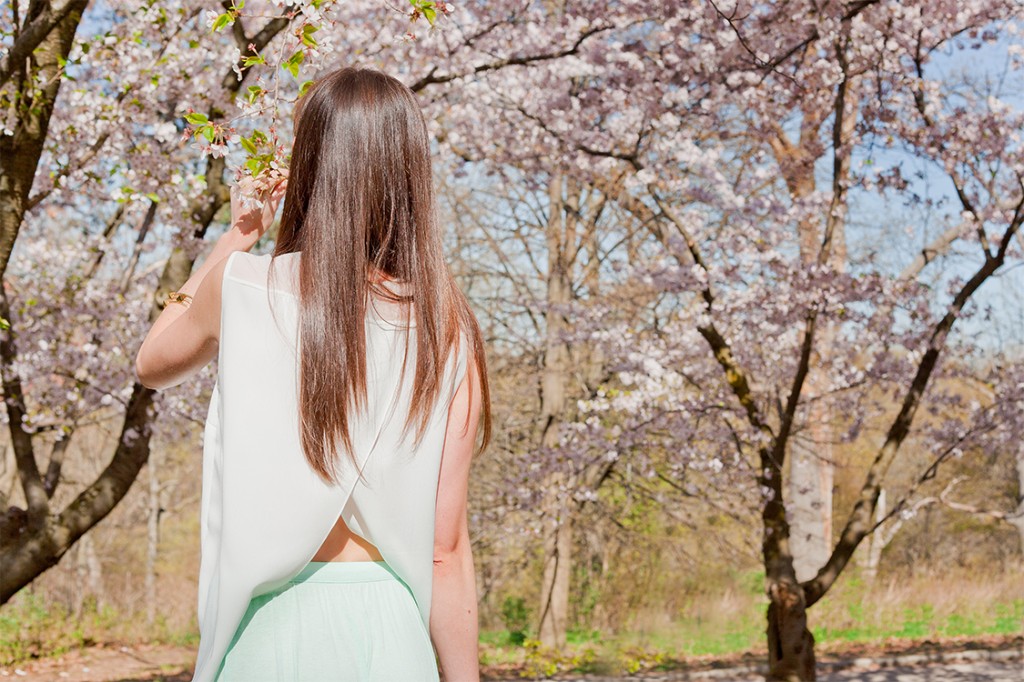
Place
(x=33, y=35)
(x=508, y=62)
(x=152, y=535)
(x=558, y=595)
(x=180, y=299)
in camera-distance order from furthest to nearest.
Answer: (x=152, y=535) → (x=558, y=595) → (x=508, y=62) → (x=33, y=35) → (x=180, y=299)

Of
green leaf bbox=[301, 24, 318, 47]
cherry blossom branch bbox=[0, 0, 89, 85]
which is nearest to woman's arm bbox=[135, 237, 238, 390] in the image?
green leaf bbox=[301, 24, 318, 47]

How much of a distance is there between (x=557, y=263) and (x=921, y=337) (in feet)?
17.4

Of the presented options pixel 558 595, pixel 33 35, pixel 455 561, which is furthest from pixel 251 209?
pixel 558 595

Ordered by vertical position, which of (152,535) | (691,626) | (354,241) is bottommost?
(691,626)

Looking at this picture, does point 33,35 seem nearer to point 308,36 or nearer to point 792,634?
point 308,36

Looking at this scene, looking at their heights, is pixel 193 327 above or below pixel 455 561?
above

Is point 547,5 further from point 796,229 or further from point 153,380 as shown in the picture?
point 153,380

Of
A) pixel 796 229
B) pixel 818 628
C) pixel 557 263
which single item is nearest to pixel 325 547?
pixel 796 229

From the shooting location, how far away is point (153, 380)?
1.60 metres

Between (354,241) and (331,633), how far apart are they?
1.80ft

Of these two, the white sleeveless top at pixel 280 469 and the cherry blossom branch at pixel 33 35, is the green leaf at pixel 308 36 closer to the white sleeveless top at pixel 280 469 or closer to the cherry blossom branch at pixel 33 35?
the white sleeveless top at pixel 280 469

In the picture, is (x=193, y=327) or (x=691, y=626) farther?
(x=691, y=626)

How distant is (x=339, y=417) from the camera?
1438 mm

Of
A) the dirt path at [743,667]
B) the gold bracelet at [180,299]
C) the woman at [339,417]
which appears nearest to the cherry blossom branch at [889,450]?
the dirt path at [743,667]
